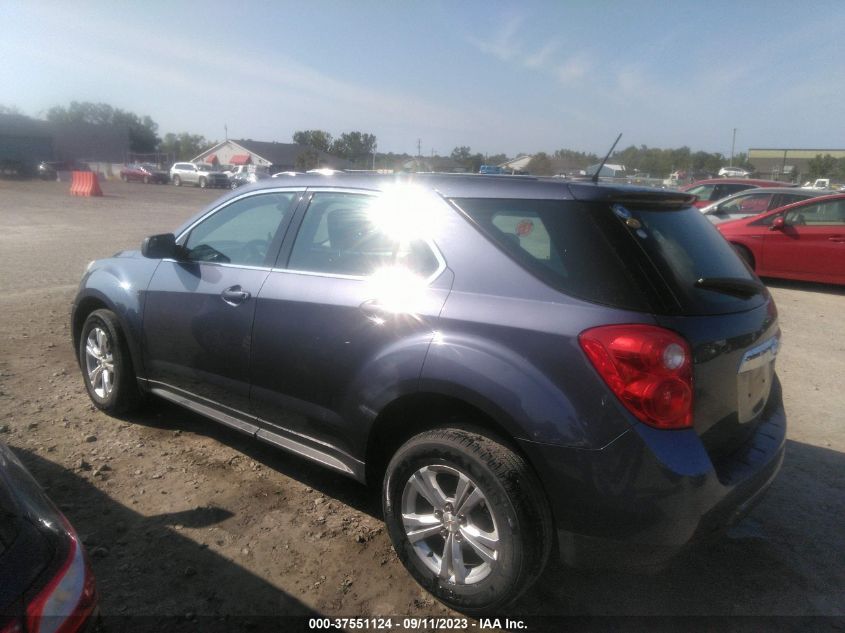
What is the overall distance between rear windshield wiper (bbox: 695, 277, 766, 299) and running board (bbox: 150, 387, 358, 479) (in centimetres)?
175

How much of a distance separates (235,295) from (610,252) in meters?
1.98

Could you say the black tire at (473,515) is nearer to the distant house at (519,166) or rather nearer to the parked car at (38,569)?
the parked car at (38,569)

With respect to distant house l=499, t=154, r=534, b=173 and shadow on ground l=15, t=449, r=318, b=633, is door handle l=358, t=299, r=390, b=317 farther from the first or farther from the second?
distant house l=499, t=154, r=534, b=173

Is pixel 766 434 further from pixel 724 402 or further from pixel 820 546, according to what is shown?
pixel 820 546

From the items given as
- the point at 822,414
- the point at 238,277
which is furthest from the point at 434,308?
the point at 822,414

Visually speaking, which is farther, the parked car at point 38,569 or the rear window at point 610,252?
the rear window at point 610,252

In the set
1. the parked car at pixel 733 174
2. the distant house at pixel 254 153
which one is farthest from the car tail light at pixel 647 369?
the distant house at pixel 254 153

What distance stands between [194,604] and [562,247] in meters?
2.08

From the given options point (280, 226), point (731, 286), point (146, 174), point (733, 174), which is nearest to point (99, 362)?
point (280, 226)

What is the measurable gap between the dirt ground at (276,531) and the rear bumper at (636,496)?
18cm

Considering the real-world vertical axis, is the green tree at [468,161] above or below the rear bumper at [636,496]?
above

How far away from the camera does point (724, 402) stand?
243cm

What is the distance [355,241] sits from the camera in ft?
10.3

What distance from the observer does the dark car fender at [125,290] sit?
4.05 m
